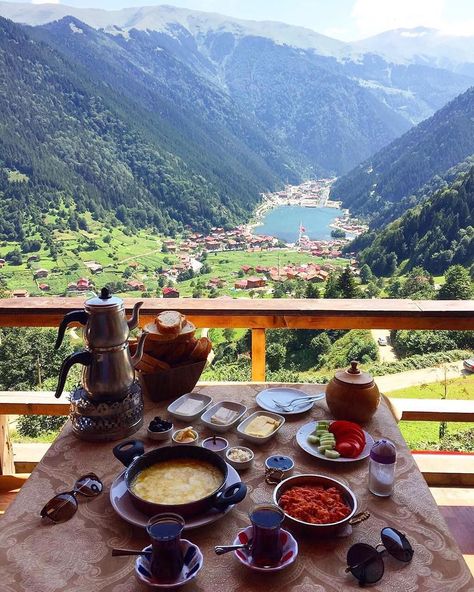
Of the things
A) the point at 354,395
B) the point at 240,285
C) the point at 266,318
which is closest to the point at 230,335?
the point at 266,318

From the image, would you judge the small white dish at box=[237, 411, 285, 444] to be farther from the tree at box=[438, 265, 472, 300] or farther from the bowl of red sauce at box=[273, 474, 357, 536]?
the tree at box=[438, 265, 472, 300]

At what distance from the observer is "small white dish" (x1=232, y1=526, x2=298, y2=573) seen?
78 centimetres

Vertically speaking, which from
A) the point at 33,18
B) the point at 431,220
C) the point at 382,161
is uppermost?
the point at 33,18

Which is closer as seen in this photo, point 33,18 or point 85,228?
point 85,228

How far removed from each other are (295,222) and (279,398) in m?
34.3

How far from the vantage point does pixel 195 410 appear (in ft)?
4.50

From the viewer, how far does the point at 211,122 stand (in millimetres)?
58031

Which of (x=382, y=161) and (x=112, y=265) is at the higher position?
(x=382, y=161)

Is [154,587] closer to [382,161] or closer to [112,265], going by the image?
[112,265]

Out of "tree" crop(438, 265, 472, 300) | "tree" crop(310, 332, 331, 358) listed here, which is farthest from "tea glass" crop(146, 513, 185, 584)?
"tree" crop(438, 265, 472, 300)

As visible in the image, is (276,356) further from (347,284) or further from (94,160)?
(94,160)

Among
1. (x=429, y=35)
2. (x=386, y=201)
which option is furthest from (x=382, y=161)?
(x=429, y=35)

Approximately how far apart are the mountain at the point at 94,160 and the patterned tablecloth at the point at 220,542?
980 inches

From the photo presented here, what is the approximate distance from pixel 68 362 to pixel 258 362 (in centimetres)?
116
